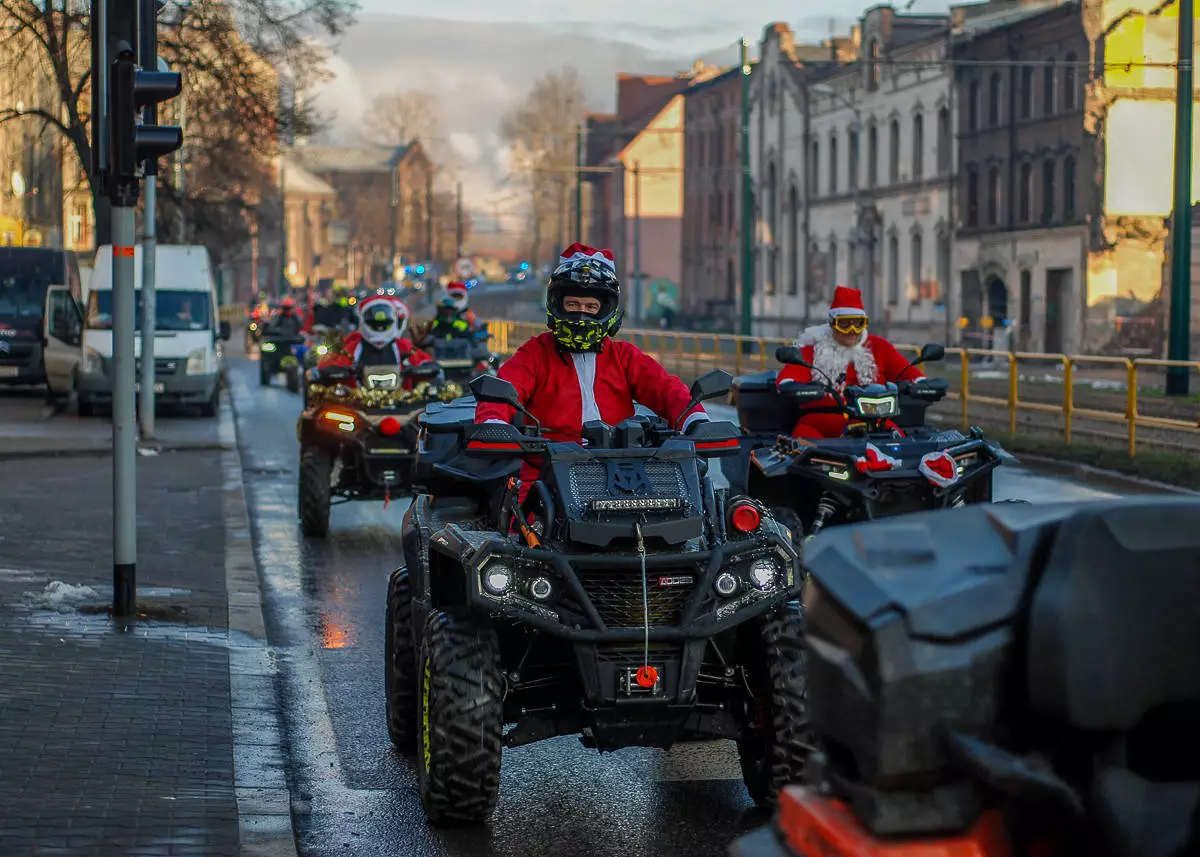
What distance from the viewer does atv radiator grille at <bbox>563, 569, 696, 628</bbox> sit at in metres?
6.03

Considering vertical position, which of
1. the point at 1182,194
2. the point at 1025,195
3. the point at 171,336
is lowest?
the point at 171,336

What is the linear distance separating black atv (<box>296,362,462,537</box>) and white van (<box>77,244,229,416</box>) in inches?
559

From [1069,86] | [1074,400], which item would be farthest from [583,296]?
[1069,86]

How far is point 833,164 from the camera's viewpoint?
7431 centimetres

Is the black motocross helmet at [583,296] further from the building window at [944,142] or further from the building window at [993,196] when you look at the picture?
the building window at [944,142]

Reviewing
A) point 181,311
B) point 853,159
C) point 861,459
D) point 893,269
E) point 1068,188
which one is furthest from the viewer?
point 853,159

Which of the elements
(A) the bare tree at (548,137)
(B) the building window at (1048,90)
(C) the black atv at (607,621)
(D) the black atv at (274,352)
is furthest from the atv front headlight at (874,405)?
(A) the bare tree at (548,137)

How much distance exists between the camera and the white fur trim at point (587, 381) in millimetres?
7230

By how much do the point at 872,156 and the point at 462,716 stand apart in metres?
65.5

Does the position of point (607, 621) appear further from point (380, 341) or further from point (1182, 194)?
point (1182, 194)

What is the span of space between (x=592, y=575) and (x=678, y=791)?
1.19 metres

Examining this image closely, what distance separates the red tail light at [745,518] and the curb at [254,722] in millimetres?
1745

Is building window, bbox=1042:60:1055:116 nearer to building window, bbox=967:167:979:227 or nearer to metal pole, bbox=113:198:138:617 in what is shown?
building window, bbox=967:167:979:227

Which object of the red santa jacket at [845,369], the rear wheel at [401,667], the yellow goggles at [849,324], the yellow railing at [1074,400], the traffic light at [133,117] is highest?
the traffic light at [133,117]
